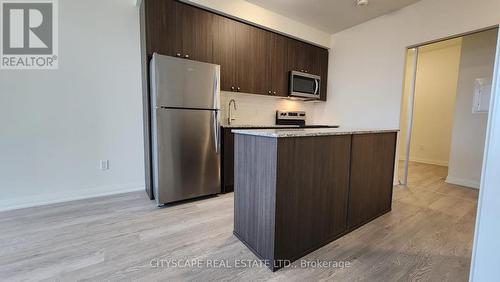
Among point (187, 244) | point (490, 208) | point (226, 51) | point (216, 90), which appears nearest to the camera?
point (490, 208)

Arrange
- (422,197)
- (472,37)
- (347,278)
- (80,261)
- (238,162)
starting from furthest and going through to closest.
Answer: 1. (472,37)
2. (422,197)
3. (238,162)
4. (80,261)
5. (347,278)

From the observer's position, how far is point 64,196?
8.78ft

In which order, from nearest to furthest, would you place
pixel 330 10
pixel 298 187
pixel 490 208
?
1. pixel 490 208
2. pixel 298 187
3. pixel 330 10

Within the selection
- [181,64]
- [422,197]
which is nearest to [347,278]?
[422,197]

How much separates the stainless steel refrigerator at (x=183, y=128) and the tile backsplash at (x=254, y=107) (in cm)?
81

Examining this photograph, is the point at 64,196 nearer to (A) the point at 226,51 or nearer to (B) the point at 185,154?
(B) the point at 185,154

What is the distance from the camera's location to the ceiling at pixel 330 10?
3.12 metres

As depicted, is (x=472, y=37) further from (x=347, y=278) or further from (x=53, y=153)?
(x=53, y=153)

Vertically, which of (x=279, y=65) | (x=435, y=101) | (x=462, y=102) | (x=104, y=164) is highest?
(x=279, y=65)

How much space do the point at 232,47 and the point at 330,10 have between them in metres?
1.60

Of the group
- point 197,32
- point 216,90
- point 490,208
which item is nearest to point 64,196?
point 216,90

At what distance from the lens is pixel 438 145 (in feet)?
16.5

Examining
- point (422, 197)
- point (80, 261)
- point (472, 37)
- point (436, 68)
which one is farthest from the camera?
point (436, 68)

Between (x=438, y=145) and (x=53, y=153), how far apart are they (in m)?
7.05
